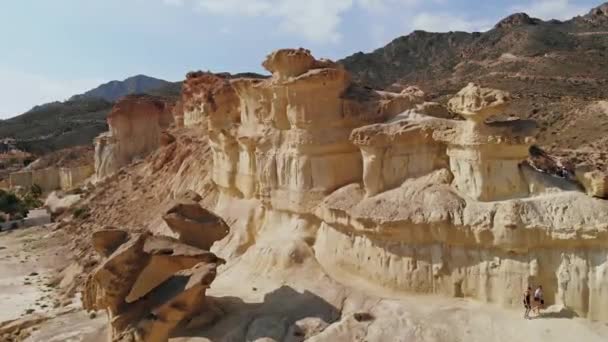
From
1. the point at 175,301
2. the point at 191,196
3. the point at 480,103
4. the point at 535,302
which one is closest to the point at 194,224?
the point at 175,301

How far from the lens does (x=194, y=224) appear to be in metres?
18.2

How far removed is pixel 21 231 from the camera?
138ft

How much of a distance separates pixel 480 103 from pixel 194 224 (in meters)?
9.21

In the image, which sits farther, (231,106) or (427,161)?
(231,106)

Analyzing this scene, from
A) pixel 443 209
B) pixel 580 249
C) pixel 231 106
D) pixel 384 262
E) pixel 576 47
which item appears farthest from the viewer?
pixel 576 47

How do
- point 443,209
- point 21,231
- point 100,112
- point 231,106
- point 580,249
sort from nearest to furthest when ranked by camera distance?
point 580,249 < point 443,209 < point 231,106 < point 21,231 < point 100,112

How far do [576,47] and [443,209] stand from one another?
79.0m

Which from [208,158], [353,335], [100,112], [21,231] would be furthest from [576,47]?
[100,112]

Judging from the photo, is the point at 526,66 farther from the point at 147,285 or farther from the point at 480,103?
the point at 147,285

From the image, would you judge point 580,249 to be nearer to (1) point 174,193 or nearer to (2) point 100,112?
(1) point 174,193

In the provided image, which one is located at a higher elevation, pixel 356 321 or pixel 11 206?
pixel 11 206

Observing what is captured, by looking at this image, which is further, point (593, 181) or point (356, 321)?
point (356, 321)

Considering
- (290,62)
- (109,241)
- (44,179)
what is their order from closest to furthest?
(109,241) → (290,62) → (44,179)

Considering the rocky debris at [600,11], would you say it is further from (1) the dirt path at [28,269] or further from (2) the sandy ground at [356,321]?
(2) the sandy ground at [356,321]
